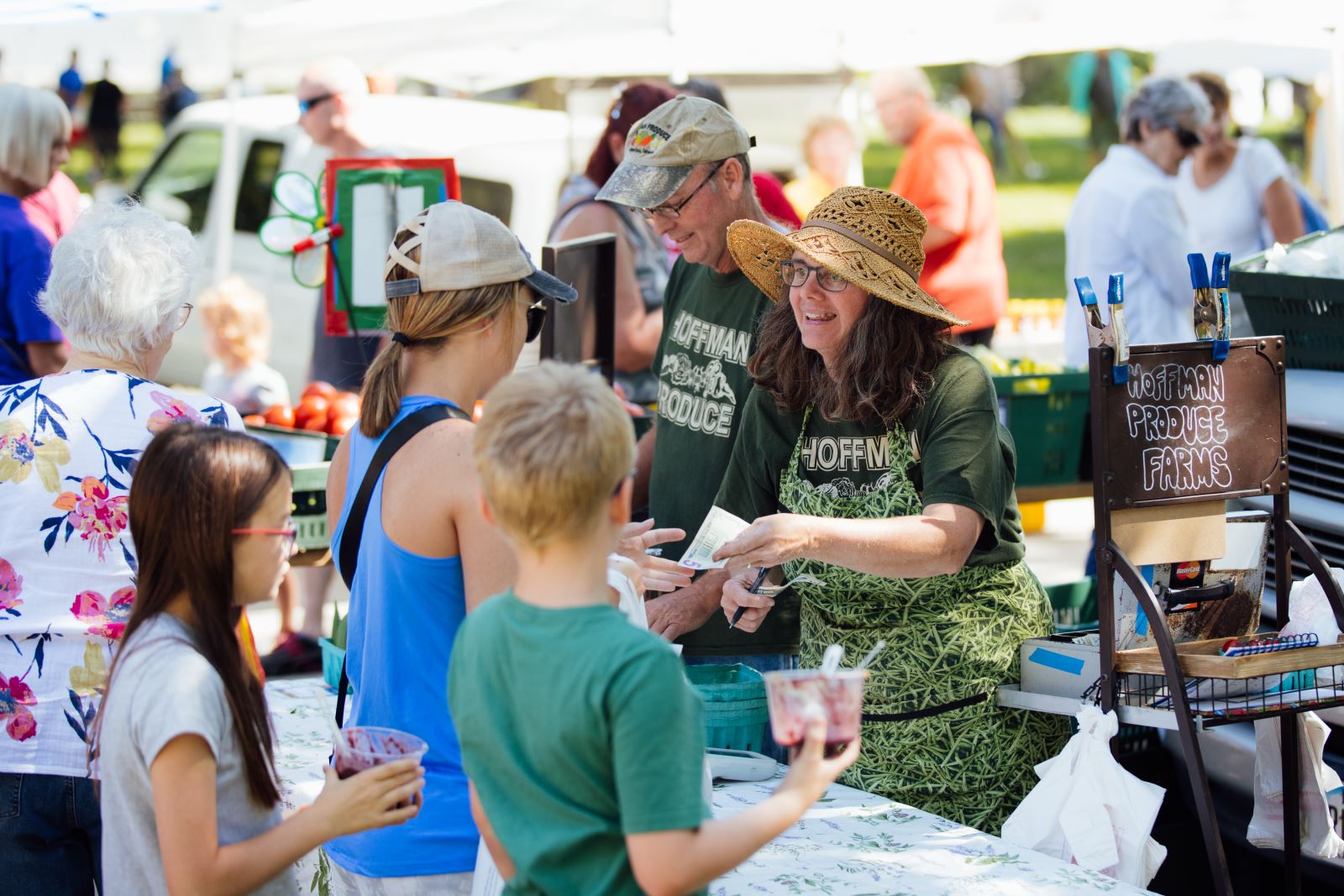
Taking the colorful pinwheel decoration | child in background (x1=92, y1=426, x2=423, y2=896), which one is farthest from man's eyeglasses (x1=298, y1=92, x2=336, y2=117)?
child in background (x1=92, y1=426, x2=423, y2=896)

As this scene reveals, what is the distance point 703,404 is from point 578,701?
194 centimetres

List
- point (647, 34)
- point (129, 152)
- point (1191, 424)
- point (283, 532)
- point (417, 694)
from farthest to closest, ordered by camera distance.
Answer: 1. point (129, 152)
2. point (647, 34)
3. point (1191, 424)
4. point (417, 694)
5. point (283, 532)

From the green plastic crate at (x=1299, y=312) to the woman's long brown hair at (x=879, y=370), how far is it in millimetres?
1418

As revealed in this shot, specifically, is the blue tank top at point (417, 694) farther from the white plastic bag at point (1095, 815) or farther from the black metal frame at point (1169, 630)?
the black metal frame at point (1169, 630)

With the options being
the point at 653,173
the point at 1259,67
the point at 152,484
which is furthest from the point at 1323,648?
the point at 1259,67

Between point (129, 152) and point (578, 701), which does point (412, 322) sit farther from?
point (129, 152)

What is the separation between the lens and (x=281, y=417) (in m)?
4.62

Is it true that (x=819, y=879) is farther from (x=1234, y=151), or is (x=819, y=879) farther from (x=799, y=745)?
(x=1234, y=151)

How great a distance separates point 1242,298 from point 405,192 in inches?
96.0

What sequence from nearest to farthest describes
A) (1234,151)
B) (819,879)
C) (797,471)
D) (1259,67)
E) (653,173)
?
(819,879) → (797,471) → (653,173) → (1234,151) → (1259,67)

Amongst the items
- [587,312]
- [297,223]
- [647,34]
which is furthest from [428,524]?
[647,34]

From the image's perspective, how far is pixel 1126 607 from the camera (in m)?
2.81

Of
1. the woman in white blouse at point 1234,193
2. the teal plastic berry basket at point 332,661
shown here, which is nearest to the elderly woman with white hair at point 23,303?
the teal plastic berry basket at point 332,661

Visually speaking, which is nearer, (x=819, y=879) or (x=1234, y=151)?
(x=819, y=879)
